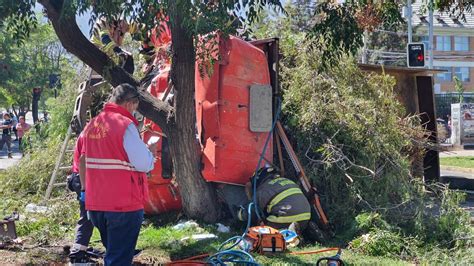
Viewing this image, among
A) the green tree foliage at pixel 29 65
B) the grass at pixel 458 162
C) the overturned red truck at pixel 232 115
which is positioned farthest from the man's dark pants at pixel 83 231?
the green tree foliage at pixel 29 65

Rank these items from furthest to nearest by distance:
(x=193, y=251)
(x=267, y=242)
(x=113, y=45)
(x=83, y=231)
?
(x=113, y=45) → (x=193, y=251) → (x=267, y=242) → (x=83, y=231)

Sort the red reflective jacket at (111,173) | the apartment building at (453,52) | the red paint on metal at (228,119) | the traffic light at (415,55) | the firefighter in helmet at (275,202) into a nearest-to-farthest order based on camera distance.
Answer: the red reflective jacket at (111,173), the firefighter in helmet at (275,202), the red paint on metal at (228,119), the traffic light at (415,55), the apartment building at (453,52)

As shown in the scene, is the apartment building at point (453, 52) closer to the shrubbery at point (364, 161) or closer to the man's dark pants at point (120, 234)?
the shrubbery at point (364, 161)

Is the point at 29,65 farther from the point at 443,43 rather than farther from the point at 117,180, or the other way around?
the point at 443,43

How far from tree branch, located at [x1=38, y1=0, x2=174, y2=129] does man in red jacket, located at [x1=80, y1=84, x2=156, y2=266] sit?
1.85 m

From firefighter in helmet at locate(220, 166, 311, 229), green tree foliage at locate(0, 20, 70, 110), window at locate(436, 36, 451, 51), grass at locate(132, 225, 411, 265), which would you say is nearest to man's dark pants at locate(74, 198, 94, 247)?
grass at locate(132, 225, 411, 265)

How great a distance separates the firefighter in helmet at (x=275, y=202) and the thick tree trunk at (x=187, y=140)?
1.20 feet

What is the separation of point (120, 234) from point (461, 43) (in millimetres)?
61588

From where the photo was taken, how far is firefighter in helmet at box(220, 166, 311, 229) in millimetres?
7227

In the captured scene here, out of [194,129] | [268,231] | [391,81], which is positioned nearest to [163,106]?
[194,129]

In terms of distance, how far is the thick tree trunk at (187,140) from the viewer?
729 centimetres

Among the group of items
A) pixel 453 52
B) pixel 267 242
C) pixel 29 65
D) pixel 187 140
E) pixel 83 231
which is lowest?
pixel 267 242

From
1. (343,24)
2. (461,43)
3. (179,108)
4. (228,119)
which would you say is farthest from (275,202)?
(461,43)

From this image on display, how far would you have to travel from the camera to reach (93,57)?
7.07 m
